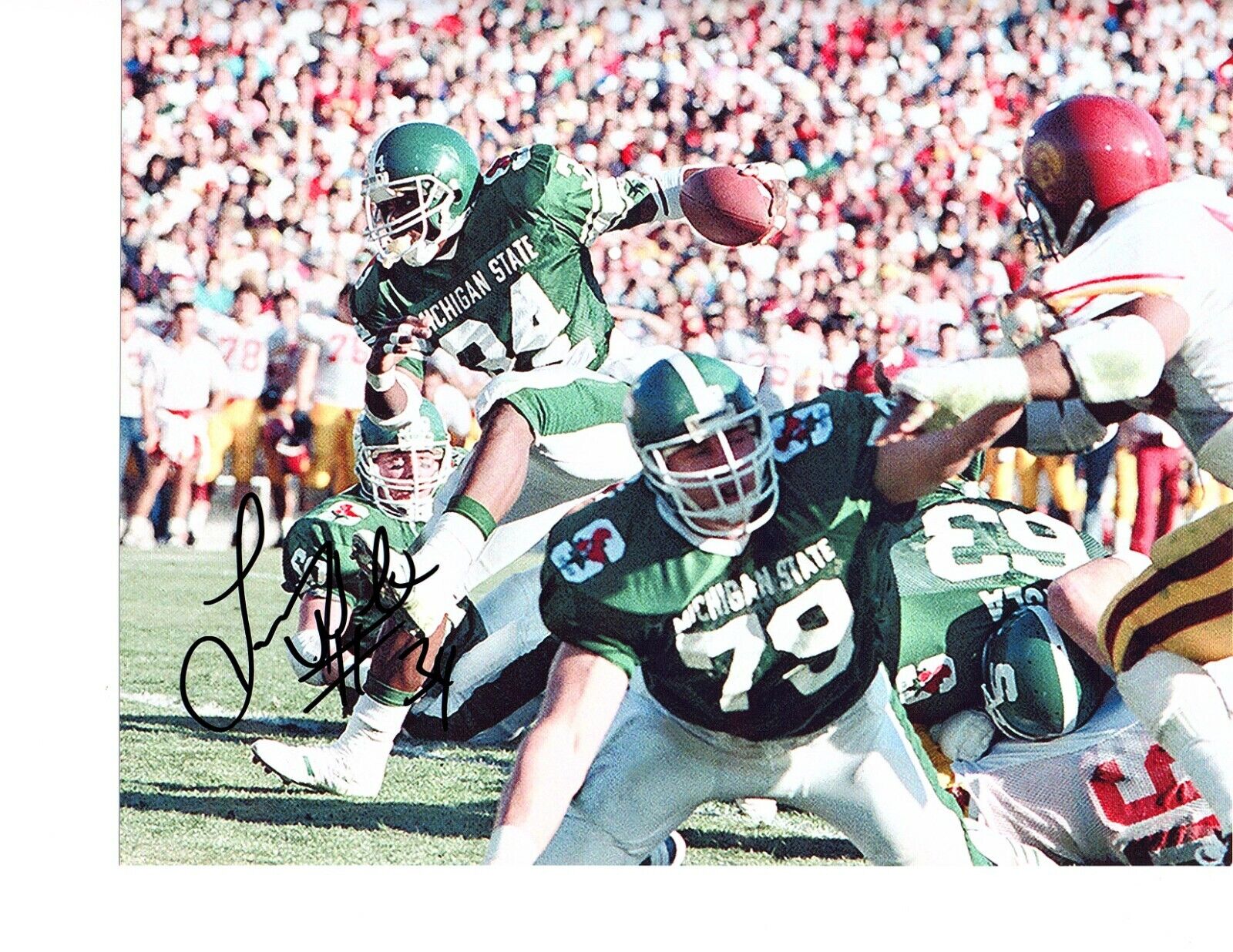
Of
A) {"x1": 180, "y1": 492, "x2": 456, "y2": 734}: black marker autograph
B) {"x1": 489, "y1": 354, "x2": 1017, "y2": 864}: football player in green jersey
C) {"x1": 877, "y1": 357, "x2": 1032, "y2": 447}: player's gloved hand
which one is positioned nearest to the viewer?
{"x1": 877, "y1": 357, "x2": 1032, "y2": 447}: player's gloved hand

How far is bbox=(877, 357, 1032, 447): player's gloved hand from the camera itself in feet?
8.90

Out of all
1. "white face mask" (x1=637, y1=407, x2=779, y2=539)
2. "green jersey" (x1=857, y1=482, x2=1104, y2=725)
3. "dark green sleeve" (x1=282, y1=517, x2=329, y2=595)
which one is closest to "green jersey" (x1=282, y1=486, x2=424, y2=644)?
"dark green sleeve" (x1=282, y1=517, x2=329, y2=595)

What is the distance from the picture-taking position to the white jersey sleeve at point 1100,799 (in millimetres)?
3289

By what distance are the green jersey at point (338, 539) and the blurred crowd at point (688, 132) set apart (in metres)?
0.54

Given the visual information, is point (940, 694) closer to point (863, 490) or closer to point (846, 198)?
point (863, 490)

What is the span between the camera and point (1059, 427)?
127 inches

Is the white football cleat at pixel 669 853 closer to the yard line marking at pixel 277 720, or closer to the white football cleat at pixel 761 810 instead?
the white football cleat at pixel 761 810

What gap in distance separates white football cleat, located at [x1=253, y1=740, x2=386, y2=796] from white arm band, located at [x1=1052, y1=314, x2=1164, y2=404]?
178cm

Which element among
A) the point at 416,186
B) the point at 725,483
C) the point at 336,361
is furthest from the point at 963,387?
the point at 336,361

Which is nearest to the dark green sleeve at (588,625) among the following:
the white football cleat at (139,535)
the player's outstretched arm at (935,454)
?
the player's outstretched arm at (935,454)

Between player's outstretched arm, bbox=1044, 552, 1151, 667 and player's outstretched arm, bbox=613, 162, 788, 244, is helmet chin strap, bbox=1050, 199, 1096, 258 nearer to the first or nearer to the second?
player's outstretched arm, bbox=1044, 552, 1151, 667

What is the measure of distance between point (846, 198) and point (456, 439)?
4.11ft

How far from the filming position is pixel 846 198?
15.1ft

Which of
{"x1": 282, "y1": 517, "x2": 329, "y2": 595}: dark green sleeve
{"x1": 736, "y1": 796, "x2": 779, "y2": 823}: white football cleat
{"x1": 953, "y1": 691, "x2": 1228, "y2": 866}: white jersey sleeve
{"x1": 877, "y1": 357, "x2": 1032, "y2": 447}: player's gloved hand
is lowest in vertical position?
{"x1": 736, "y1": 796, "x2": 779, "y2": 823}: white football cleat
